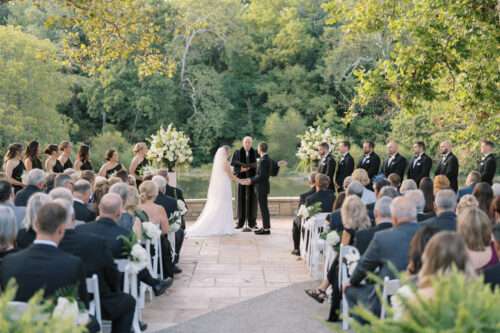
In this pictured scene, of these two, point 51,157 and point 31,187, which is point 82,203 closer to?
point 31,187

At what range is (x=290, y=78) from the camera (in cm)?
3875

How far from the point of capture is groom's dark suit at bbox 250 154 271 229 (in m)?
12.9

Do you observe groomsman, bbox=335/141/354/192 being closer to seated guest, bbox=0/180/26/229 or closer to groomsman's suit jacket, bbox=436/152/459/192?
groomsman's suit jacket, bbox=436/152/459/192

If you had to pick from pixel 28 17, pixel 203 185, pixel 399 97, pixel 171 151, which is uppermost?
pixel 28 17

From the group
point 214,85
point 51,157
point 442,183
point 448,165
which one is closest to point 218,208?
point 51,157

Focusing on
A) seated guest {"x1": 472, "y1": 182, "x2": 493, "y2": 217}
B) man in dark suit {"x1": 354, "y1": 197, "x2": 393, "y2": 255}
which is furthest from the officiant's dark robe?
man in dark suit {"x1": 354, "y1": 197, "x2": 393, "y2": 255}

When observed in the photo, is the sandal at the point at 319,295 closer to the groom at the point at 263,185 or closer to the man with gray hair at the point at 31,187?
the man with gray hair at the point at 31,187

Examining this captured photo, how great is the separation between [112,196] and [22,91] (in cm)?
2480

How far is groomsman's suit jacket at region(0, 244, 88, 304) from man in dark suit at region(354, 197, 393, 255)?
270 centimetres

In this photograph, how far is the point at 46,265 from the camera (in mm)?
4406

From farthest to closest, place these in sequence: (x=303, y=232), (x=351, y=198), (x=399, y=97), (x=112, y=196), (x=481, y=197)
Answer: (x=399, y=97) < (x=303, y=232) < (x=481, y=197) < (x=351, y=198) < (x=112, y=196)

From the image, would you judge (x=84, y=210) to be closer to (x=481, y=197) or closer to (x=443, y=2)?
(x=481, y=197)

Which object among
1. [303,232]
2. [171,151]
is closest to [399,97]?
[303,232]

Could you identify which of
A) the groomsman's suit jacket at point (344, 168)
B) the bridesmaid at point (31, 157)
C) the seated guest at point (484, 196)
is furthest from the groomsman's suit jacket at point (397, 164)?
the bridesmaid at point (31, 157)
